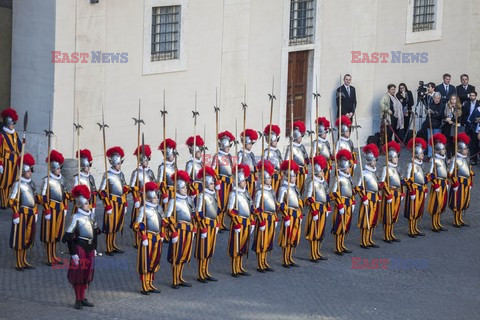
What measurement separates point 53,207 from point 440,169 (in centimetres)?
670

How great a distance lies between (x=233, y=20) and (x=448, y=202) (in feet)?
19.0

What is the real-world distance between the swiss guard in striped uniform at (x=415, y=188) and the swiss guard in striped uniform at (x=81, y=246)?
6186mm

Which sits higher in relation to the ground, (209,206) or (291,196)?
(291,196)

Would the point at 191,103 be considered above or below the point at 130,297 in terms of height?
above

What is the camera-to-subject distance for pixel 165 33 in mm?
26344

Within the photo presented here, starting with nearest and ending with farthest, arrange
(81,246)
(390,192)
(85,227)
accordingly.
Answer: (81,246), (85,227), (390,192)

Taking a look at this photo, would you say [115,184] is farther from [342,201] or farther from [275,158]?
[275,158]

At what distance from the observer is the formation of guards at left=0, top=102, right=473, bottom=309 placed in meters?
19.6

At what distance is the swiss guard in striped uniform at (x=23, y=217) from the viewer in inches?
798

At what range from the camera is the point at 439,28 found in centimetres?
3222

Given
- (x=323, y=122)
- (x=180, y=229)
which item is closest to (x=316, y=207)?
(x=180, y=229)

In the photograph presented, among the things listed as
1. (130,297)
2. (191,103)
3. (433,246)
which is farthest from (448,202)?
(130,297)

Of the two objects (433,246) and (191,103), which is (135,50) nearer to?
(191,103)

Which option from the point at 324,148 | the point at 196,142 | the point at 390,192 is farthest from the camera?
the point at 324,148
